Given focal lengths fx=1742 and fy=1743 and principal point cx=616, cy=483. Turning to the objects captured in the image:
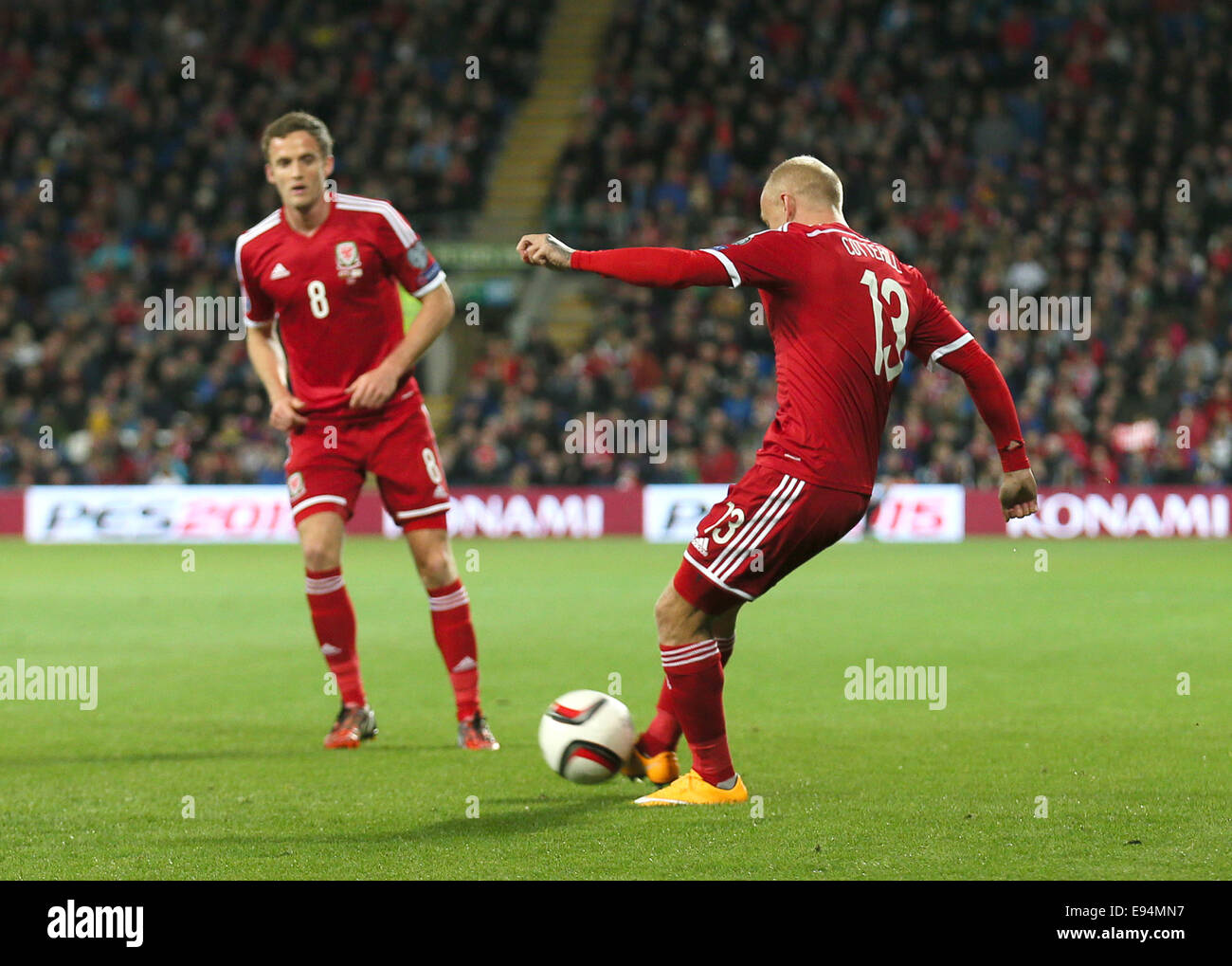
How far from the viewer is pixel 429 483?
7.25 meters

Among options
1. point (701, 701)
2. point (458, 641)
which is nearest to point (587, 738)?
point (701, 701)

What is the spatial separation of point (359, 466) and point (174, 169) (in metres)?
21.4

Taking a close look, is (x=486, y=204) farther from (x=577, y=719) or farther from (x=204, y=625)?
(x=577, y=719)

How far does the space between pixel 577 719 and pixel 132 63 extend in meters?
25.5

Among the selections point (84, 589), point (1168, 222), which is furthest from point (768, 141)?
point (84, 589)

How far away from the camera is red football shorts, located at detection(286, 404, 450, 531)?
7.20 meters

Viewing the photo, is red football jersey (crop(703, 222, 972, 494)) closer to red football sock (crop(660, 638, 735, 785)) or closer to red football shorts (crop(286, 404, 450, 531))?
red football sock (crop(660, 638, 735, 785))

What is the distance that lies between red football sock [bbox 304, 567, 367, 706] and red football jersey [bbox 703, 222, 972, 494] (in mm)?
2364

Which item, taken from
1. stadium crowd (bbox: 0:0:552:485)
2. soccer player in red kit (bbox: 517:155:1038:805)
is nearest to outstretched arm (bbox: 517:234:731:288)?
soccer player in red kit (bbox: 517:155:1038:805)

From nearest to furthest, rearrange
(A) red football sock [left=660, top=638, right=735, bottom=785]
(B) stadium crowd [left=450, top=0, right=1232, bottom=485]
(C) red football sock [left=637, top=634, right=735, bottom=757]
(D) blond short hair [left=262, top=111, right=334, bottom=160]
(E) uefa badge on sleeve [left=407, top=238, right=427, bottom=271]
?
1. (A) red football sock [left=660, top=638, right=735, bottom=785]
2. (C) red football sock [left=637, top=634, right=735, bottom=757]
3. (D) blond short hair [left=262, top=111, right=334, bottom=160]
4. (E) uefa badge on sleeve [left=407, top=238, right=427, bottom=271]
5. (B) stadium crowd [left=450, top=0, right=1232, bottom=485]

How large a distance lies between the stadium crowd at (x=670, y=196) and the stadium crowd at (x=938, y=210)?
0.05 metres

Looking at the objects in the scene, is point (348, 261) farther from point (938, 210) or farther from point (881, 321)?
point (938, 210)


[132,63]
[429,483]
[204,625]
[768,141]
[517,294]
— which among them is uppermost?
[132,63]

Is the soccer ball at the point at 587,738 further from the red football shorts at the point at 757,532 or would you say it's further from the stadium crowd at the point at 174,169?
the stadium crowd at the point at 174,169
